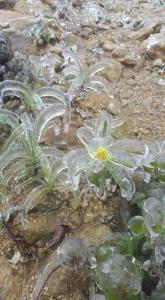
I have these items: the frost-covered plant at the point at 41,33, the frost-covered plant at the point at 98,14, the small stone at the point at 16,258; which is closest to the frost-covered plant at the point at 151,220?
the small stone at the point at 16,258

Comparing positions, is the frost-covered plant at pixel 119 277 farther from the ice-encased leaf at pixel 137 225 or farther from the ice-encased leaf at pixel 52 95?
the ice-encased leaf at pixel 52 95

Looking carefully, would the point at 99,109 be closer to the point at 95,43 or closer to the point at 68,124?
the point at 68,124

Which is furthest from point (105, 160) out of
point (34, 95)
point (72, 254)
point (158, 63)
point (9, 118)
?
point (158, 63)

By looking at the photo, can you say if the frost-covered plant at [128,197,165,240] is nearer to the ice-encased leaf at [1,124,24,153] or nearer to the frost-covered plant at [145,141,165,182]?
the frost-covered plant at [145,141,165,182]

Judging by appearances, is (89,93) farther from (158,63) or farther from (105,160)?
(105,160)

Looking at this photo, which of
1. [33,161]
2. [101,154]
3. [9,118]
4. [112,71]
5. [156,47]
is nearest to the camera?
[101,154]
